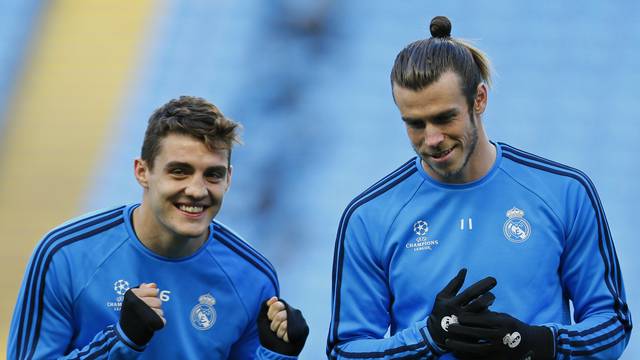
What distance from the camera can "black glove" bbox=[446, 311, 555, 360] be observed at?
3.02 m

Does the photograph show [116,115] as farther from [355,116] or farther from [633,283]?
[633,283]

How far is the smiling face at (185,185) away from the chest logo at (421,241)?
641mm

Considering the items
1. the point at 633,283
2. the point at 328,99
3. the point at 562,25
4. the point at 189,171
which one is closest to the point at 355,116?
the point at 328,99

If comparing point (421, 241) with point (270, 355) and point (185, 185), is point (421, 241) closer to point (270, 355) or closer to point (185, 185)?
point (270, 355)

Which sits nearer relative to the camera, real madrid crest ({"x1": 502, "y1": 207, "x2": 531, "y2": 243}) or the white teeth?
real madrid crest ({"x1": 502, "y1": 207, "x2": 531, "y2": 243})

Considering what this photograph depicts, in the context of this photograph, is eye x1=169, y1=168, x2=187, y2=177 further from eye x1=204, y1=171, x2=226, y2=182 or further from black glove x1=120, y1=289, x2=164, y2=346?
black glove x1=120, y1=289, x2=164, y2=346

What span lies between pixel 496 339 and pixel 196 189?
1.06m

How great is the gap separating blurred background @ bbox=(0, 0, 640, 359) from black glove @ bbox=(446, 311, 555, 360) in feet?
13.5

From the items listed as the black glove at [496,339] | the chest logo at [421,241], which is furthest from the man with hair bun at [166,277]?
the black glove at [496,339]

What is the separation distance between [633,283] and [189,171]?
4.48 meters

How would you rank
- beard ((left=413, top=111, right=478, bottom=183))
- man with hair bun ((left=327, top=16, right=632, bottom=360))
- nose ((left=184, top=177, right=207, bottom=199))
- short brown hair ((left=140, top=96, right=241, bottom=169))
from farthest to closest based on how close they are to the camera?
short brown hair ((left=140, top=96, right=241, bottom=169)) < nose ((left=184, top=177, right=207, bottom=199)) < beard ((left=413, top=111, right=478, bottom=183)) < man with hair bun ((left=327, top=16, right=632, bottom=360))

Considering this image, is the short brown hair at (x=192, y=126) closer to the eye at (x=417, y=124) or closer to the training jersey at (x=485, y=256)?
the training jersey at (x=485, y=256)

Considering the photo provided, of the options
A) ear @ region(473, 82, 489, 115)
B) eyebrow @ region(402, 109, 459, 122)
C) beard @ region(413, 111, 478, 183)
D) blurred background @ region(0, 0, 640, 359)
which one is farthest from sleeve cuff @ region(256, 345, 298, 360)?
blurred background @ region(0, 0, 640, 359)

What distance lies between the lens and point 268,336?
3.43 meters
